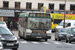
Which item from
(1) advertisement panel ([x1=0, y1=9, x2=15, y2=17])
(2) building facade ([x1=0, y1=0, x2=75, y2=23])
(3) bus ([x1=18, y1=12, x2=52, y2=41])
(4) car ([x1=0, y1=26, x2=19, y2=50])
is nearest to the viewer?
(4) car ([x1=0, y1=26, x2=19, y2=50])

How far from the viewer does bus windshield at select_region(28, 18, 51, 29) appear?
3206 centimetres

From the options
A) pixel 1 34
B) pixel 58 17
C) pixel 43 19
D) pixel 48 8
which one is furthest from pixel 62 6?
pixel 1 34

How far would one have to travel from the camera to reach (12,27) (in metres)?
68.5

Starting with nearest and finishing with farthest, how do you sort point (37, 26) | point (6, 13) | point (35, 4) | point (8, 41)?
1. point (8, 41)
2. point (37, 26)
3. point (35, 4)
4. point (6, 13)

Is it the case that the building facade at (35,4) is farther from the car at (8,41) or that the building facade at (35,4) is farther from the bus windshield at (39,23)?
the car at (8,41)

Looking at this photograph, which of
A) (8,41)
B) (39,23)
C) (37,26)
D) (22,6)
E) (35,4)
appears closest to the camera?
(8,41)

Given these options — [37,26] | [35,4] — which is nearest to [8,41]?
[37,26]

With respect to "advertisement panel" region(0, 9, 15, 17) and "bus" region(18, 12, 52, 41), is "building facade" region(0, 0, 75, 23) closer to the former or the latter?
"advertisement panel" region(0, 9, 15, 17)

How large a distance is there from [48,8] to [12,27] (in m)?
8.06

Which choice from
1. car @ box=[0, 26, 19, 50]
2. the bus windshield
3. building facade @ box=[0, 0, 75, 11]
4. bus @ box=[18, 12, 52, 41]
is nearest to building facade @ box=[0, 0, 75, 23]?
building facade @ box=[0, 0, 75, 11]

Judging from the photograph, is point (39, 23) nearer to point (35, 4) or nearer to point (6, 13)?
point (35, 4)

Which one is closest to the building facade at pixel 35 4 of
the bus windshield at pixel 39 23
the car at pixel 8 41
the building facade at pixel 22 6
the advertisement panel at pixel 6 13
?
the building facade at pixel 22 6

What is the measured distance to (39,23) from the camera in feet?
106

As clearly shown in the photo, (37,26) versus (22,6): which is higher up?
(22,6)
